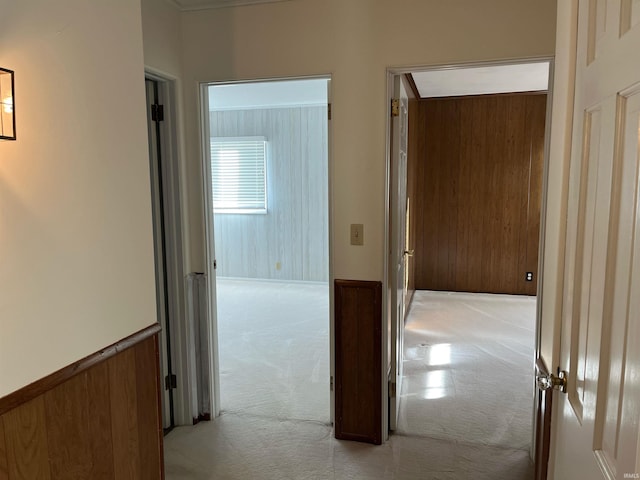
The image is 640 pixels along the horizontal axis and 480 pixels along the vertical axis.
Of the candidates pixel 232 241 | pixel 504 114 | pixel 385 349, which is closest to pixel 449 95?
pixel 504 114

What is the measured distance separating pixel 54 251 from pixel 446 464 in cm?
213

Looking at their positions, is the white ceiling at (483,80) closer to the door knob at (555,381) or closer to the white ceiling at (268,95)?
the white ceiling at (268,95)

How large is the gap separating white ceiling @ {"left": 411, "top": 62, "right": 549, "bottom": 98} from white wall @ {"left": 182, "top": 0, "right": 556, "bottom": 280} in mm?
1736

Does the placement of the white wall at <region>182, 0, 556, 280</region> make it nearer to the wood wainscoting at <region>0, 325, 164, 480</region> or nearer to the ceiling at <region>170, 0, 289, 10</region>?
the ceiling at <region>170, 0, 289, 10</region>

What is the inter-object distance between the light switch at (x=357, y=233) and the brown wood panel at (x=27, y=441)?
163 centimetres

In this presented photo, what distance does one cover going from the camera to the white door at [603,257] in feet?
2.52

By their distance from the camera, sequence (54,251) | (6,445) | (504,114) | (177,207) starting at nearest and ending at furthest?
(6,445) < (54,251) < (177,207) < (504,114)

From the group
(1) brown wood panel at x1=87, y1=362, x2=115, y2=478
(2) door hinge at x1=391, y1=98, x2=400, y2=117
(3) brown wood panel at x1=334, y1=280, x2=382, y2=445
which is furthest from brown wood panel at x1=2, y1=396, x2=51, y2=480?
(2) door hinge at x1=391, y1=98, x2=400, y2=117

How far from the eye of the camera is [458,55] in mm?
2277

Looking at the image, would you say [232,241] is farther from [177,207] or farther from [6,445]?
[6,445]

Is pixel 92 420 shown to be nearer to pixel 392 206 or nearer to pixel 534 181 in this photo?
pixel 392 206

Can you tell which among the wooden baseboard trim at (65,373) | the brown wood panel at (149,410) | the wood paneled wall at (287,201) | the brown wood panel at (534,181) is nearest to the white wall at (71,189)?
the wooden baseboard trim at (65,373)

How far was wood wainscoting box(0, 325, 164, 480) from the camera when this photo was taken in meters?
1.20

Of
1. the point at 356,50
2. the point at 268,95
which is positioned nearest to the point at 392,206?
the point at 356,50
